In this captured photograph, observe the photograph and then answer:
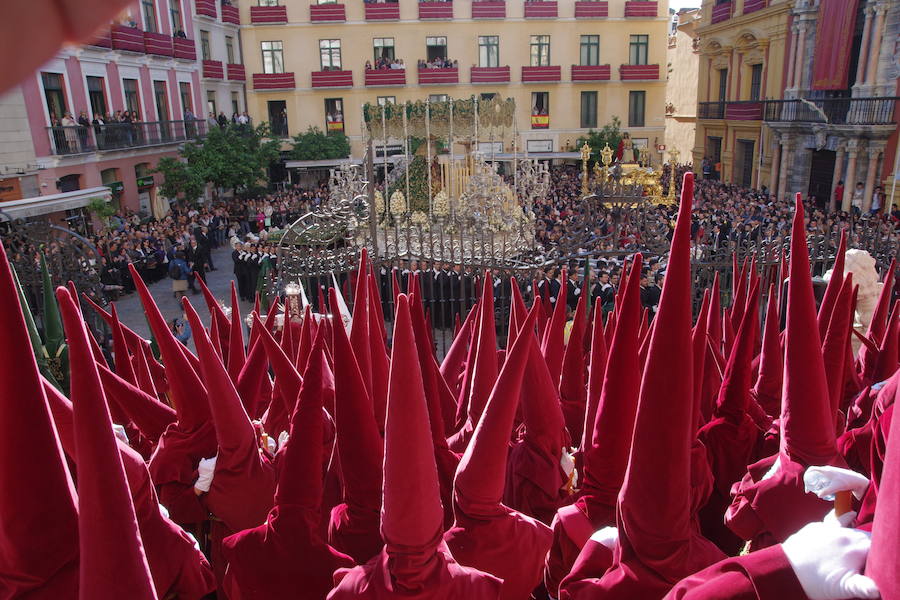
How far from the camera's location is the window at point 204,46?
2459 centimetres

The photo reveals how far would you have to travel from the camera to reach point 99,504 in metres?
1.46

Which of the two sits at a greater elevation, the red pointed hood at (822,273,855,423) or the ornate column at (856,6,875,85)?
the ornate column at (856,6,875,85)

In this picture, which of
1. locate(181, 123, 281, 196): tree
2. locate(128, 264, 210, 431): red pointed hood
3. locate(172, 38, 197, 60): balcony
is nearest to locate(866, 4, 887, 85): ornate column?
locate(181, 123, 281, 196): tree

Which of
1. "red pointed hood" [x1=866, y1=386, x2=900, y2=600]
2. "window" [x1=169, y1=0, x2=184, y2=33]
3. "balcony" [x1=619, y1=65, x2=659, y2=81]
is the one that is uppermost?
"window" [x1=169, y1=0, x2=184, y2=33]

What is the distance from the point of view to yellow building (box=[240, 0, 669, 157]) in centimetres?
2703

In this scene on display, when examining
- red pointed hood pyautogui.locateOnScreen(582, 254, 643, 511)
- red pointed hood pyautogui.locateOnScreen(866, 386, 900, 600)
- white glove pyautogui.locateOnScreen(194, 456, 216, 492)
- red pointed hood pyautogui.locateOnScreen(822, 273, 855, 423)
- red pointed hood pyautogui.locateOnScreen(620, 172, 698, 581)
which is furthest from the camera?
red pointed hood pyautogui.locateOnScreen(822, 273, 855, 423)

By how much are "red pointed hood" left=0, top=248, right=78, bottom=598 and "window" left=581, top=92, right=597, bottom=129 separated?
94.3 feet

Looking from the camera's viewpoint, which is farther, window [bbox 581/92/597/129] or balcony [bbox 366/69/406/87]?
window [bbox 581/92/597/129]

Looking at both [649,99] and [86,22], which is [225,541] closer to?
[86,22]

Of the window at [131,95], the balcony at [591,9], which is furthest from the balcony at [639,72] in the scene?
the window at [131,95]

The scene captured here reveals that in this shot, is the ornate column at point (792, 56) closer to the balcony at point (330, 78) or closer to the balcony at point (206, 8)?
the balcony at point (330, 78)

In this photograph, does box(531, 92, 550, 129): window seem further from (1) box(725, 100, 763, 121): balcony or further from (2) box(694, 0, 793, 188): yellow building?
(1) box(725, 100, 763, 121): balcony

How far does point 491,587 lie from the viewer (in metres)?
1.90

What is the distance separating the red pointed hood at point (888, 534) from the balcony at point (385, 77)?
91.5ft
